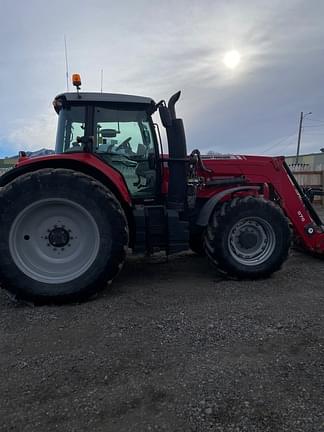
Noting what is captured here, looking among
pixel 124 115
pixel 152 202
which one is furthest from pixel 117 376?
pixel 124 115

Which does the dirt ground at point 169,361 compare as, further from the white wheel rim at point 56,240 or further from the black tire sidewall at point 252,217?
the white wheel rim at point 56,240

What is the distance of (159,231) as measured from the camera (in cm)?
434

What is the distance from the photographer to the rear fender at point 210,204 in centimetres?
446

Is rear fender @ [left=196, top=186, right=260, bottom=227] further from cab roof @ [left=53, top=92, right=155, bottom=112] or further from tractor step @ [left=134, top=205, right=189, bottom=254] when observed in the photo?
cab roof @ [left=53, top=92, right=155, bottom=112]

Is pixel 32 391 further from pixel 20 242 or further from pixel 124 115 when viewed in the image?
pixel 124 115

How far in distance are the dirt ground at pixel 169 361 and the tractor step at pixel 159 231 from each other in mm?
511

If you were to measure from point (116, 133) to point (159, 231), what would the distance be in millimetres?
1302

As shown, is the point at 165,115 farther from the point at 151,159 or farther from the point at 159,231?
the point at 159,231

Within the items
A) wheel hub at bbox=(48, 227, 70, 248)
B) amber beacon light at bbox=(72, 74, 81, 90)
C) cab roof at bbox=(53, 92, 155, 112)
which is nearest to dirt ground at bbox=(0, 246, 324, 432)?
wheel hub at bbox=(48, 227, 70, 248)

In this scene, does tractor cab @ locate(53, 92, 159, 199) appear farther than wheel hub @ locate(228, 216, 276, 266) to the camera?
No

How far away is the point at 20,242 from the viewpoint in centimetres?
389

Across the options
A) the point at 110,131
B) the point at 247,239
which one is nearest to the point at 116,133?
the point at 110,131

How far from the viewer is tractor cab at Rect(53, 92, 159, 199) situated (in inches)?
167

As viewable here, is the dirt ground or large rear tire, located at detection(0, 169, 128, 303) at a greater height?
large rear tire, located at detection(0, 169, 128, 303)
